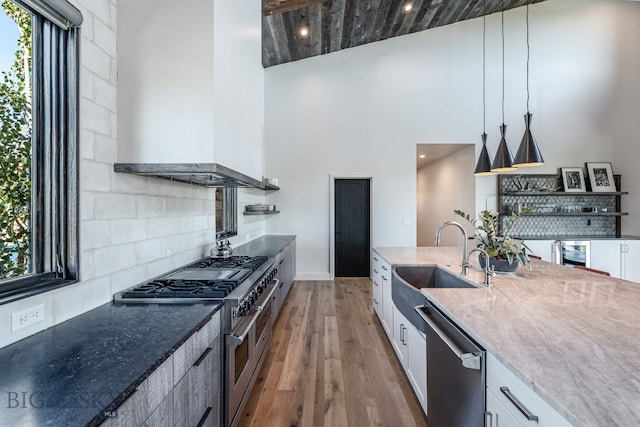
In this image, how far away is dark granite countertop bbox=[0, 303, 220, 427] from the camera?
73 centimetres

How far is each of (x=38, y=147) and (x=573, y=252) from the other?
278 inches

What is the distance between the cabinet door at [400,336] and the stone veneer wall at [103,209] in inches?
73.7

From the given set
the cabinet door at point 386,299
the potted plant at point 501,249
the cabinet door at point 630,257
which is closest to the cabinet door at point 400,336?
the cabinet door at point 386,299

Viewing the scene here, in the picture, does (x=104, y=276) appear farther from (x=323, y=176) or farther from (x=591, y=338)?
(x=323, y=176)

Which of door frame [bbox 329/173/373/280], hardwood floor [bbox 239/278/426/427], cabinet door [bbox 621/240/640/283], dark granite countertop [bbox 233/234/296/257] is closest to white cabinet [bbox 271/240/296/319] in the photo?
dark granite countertop [bbox 233/234/296/257]

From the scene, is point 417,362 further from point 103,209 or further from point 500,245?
point 103,209

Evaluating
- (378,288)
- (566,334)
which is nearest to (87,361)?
(566,334)

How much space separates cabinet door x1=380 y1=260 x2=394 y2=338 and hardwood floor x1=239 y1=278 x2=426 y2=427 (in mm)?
178

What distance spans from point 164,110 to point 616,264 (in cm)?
713

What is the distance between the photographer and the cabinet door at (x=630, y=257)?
5023 mm

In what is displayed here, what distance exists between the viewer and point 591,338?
3.64ft

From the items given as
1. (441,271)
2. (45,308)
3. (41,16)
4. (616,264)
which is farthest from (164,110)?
(616,264)

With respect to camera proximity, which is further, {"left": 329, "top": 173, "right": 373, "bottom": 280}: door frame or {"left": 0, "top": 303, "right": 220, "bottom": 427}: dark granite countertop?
Result: {"left": 329, "top": 173, "right": 373, "bottom": 280}: door frame

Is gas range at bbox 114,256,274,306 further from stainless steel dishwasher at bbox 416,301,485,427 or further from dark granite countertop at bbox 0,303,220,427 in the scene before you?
stainless steel dishwasher at bbox 416,301,485,427
